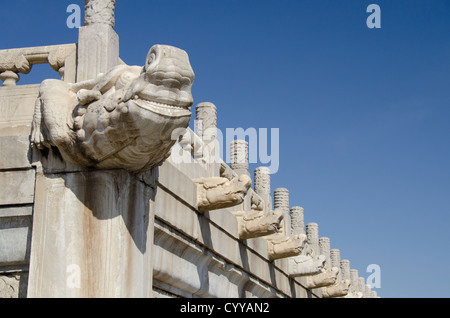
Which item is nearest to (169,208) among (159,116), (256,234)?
(159,116)

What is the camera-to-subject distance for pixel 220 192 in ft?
32.7

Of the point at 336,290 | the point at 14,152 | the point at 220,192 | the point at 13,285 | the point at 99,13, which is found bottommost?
the point at 13,285

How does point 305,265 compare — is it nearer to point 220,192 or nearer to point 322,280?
point 322,280

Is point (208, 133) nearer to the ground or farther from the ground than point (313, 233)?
nearer to the ground

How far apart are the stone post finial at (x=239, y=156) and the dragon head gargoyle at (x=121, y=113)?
7262 mm

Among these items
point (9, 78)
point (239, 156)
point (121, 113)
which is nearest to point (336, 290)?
point (239, 156)

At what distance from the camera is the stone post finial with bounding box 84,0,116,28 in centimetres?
778

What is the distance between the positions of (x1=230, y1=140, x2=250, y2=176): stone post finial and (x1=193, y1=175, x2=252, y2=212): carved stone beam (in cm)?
448

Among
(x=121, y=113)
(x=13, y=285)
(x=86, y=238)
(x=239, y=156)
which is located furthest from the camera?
(x=239, y=156)

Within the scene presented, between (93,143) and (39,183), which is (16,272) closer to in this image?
(39,183)

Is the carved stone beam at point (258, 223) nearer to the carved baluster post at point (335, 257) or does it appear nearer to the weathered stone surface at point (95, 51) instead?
the weathered stone surface at point (95, 51)

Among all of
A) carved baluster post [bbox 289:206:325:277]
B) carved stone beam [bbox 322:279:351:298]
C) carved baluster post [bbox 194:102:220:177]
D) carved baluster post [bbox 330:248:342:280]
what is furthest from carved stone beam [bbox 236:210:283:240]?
carved baluster post [bbox 330:248:342:280]

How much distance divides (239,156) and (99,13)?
734 centimetres
